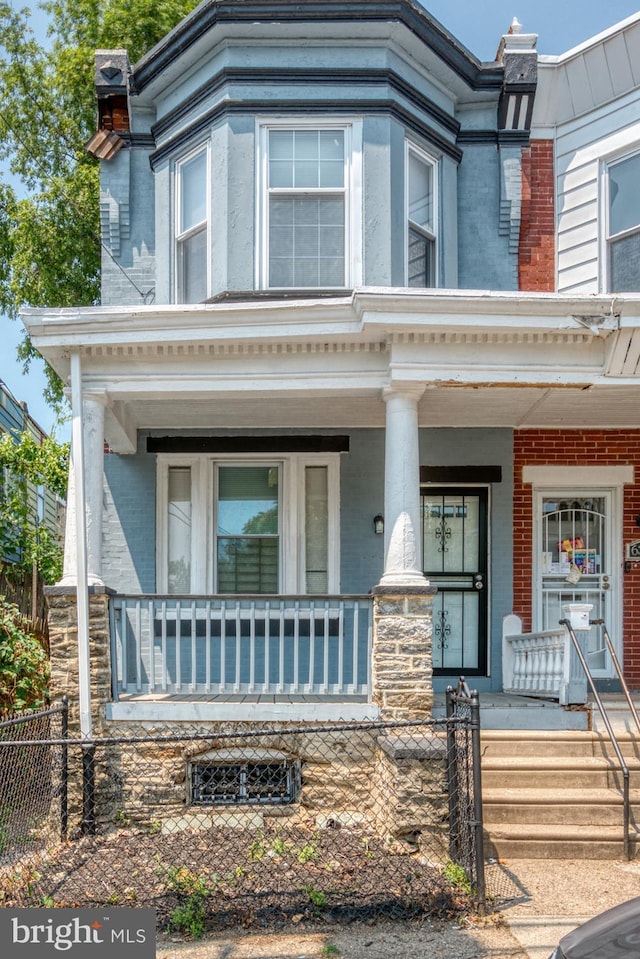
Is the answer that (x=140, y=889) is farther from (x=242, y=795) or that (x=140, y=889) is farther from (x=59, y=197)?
(x=59, y=197)

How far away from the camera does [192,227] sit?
947 cm

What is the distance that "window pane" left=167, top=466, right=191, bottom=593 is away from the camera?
9.42 metres

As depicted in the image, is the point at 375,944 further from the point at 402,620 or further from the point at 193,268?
the point at 193,268

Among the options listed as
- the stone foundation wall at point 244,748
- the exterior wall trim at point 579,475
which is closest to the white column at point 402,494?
the stone foundation wall at point 244,748

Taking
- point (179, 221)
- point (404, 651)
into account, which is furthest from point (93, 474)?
point (179, 221)

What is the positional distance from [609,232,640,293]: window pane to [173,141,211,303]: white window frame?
13.7 ft

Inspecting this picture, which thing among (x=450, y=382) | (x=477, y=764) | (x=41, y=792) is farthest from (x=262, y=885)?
(x=450, y=382)

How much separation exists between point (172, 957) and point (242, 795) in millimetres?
2524

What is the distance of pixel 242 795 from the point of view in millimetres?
7277

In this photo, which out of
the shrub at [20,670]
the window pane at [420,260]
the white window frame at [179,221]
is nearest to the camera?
the shrub at [20,670]

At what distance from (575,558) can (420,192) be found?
4127 mm

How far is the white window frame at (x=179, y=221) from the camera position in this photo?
30.3ft

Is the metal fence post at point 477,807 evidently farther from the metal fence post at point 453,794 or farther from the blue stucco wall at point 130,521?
the blue stucco wall at point 130,521

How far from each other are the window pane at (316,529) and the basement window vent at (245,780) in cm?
231
